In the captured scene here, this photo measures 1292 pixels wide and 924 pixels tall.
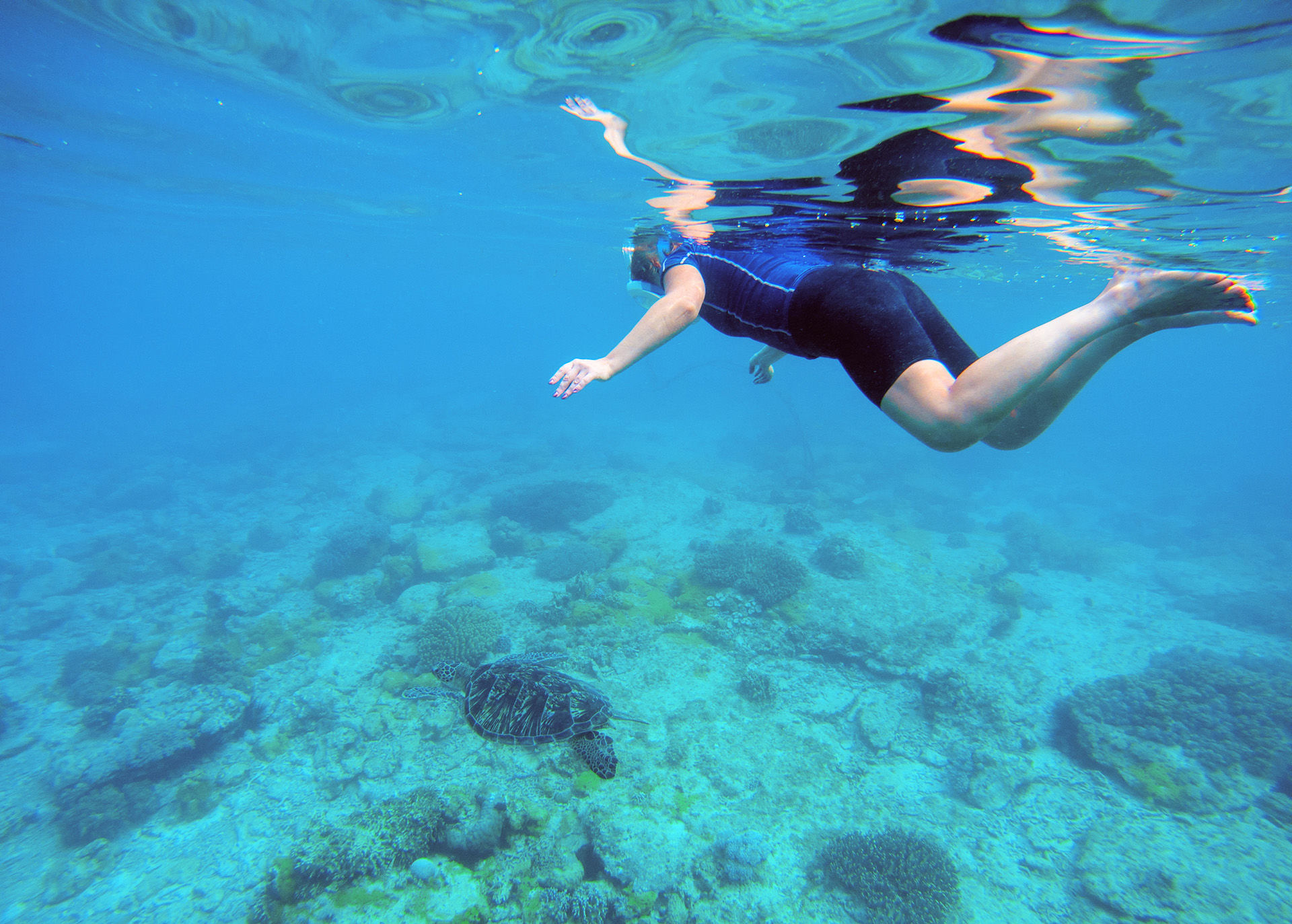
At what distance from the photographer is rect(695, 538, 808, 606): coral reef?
1031 cm

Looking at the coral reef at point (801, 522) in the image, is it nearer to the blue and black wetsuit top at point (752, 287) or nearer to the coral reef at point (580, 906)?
the coral reef at point (580, 906)

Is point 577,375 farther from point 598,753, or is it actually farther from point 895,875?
point 895,875

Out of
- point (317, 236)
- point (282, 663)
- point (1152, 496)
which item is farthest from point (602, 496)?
point (1152, 496)

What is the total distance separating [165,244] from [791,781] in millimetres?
50764

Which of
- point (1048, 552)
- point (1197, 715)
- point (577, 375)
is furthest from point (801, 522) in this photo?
point (577, 375)

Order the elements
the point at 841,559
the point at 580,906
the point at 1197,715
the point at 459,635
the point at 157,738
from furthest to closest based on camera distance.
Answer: the point at 841,559 → the point at 459,635 → the point at 1197,715 → the point at 157,738 → the point at 580,906

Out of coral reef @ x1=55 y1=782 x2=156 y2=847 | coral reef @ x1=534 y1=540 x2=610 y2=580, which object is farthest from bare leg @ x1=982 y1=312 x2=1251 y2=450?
coral reef @ x1=55 y1=782 x2=156 y2=847

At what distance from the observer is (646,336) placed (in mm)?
2781

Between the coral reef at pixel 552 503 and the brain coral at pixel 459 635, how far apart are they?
18.5ft

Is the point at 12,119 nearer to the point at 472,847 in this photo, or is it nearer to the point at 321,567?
the point at 321,567

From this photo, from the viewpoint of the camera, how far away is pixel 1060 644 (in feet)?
35.5

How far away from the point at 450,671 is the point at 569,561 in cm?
558

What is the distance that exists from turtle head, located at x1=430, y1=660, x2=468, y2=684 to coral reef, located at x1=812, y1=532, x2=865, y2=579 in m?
8.40

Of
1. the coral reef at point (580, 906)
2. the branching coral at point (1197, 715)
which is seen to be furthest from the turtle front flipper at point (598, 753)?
the branching coral at point (1197, 715)
